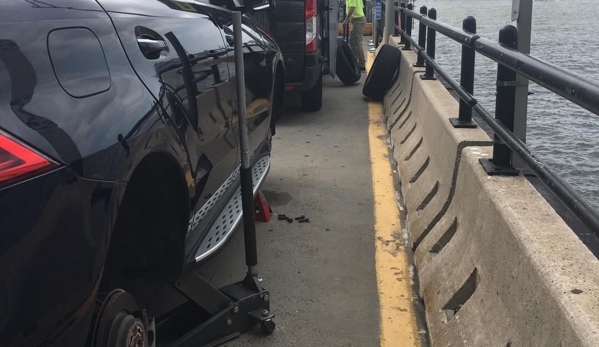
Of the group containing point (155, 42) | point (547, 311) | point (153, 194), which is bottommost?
point (547, 311)

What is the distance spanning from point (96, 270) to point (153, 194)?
2.85 feet

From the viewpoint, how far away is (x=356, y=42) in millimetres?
13703

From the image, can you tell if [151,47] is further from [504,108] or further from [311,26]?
[311,26]

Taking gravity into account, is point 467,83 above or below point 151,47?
below

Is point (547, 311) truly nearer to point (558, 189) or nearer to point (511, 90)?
point (558, 189)

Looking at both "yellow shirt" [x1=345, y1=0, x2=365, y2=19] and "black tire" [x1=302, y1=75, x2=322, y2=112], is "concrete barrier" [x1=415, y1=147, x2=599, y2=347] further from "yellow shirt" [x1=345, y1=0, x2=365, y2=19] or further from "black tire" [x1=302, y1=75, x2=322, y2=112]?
"yellow shirt" [x1=345, y1=0, x2=365, y2=19]

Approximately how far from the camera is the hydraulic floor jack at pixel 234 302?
3230 millimetres

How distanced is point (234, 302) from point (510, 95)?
1715mm

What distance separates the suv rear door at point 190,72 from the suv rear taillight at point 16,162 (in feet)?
2.96

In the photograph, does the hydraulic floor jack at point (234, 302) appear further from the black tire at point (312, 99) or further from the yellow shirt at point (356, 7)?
the yellow shirt at point (356, 7)

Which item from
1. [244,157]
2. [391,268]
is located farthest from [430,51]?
[244,157]

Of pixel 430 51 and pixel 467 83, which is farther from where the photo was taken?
pixel 430 51

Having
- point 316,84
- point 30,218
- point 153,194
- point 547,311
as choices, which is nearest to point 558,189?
point 547,311

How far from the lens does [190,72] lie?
10.2 feet
